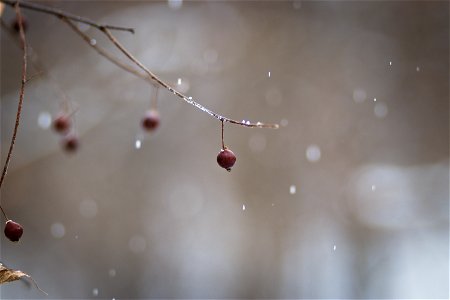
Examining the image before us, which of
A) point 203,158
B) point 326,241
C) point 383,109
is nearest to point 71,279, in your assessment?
point 203,158

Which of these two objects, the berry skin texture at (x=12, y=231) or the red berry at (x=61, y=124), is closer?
the berry skin texture at (x=12, y=231)

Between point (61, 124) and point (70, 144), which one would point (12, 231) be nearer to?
point (61, 124)

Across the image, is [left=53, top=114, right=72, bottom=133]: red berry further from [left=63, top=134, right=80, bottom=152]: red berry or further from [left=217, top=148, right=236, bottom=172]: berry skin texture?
[left=217, top=148, right=236, bottom=172]: berry skin texture

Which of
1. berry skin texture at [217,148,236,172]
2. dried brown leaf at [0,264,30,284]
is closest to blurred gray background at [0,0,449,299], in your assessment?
berry skin texture at [217,148,236,172]

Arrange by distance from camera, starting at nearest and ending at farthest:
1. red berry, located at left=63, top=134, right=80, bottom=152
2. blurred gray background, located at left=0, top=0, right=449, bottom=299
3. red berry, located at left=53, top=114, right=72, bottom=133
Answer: red berry, located at left=53, top=114, right=72, bottom=133, red berry, located at left=63, top=134, right=80, bottom=152, blurred gray background, located at left=0, top=0, right=449, bottom=299

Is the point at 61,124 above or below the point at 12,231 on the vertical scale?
above

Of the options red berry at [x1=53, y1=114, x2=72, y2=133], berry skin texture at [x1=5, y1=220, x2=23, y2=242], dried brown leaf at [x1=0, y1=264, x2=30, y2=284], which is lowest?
dried brown leaf at [x1=0, y1=264, x2=30, y2=284]

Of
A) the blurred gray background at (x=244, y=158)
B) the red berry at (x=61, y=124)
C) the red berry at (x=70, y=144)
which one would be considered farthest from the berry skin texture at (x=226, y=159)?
the blurred gray background at (x=244, y=158)

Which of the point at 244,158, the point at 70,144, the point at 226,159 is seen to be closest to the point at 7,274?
the point at 226,159

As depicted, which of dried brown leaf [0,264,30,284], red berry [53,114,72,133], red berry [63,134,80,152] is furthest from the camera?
red berry [63,134,80,152]

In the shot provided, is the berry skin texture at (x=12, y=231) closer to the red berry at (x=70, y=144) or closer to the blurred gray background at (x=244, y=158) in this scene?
the red berry at (x=70, y=144)
